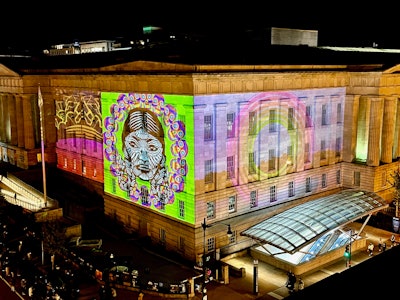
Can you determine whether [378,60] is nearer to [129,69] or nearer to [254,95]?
[254,95]

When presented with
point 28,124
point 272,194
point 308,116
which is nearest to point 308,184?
point 272,194

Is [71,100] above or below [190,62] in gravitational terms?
below

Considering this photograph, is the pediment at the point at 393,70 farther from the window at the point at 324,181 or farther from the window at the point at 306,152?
the window at the point at 324,181

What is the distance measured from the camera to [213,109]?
1759 inches

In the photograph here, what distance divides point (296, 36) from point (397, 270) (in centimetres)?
6017

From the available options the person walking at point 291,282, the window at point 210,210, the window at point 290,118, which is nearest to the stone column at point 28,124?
the window at point 210,210

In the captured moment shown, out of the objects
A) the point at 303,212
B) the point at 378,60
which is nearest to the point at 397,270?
the point at 303,212

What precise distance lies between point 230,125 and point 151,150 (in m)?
8.65

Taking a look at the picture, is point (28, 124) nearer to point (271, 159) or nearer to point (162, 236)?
point (162, 236)

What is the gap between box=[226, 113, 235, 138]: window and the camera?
1829 inches

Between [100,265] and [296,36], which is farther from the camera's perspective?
[296,36]

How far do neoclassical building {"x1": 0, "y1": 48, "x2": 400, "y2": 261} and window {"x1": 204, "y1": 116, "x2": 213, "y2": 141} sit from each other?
10 cm

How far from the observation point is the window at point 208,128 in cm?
4459

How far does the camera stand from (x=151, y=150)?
48.9m
